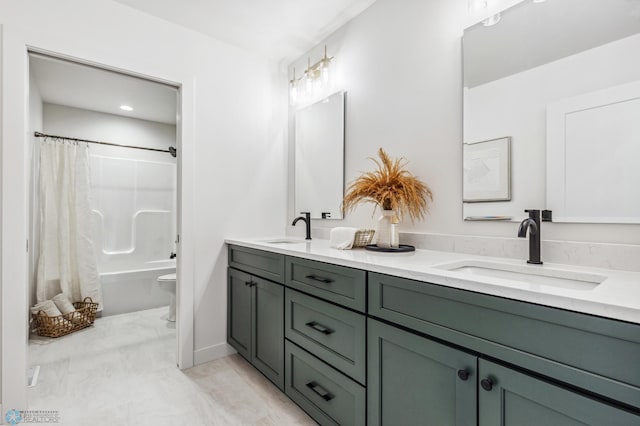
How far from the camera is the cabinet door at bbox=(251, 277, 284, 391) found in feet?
5.97

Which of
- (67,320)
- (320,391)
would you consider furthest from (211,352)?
(67,320)

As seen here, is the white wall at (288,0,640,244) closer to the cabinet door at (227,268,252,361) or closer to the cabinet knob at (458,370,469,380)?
the cabinet knob at (458,370,469,380)

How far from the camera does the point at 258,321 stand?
80.2 inches

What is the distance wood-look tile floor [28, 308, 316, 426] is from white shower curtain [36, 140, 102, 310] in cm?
59

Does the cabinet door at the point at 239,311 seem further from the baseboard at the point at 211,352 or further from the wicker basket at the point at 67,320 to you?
the wicker basket at the point at 67,320

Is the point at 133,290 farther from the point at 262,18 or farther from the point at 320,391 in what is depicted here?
the point at 262,18

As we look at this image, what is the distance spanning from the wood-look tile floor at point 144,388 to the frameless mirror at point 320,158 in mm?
1255

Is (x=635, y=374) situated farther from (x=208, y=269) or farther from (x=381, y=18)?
(x=208, y=269)

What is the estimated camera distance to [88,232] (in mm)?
3283

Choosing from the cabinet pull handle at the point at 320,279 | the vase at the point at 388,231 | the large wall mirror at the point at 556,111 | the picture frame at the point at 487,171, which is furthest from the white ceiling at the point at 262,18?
the cabinet pull handle at the point at 320,279

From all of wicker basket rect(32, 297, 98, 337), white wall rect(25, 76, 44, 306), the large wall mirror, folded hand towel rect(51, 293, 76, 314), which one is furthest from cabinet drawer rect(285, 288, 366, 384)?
white wall rect(25, 76, 44, 306)

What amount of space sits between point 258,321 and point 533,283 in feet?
5.14

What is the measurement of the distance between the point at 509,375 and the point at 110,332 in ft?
10.7

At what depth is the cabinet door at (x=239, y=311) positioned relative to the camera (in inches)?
84.8
